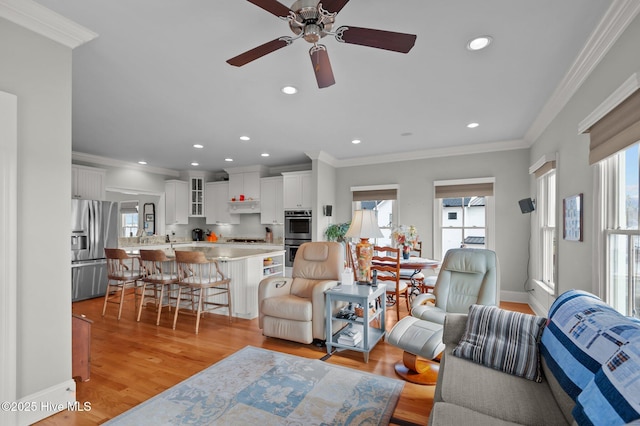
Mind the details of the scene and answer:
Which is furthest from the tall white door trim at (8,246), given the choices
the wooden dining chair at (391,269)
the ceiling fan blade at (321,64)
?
the wooden dining chair at (391,269)

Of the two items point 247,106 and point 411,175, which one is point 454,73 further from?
point 411,175

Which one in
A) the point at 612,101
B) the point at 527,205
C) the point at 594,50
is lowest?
the point at 527,205

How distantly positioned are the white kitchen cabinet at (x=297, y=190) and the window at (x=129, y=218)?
370cm

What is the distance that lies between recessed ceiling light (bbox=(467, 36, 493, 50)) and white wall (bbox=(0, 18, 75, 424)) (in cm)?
288

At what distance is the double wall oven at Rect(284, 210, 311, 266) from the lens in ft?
20.4

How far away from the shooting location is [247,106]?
11.6ft

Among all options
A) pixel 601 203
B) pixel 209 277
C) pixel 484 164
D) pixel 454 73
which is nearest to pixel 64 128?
pixel 209 277

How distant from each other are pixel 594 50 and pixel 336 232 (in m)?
4.42

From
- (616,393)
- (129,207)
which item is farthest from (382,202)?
(129,207)

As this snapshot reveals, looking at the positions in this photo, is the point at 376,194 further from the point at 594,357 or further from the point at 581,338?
the point at 594,357

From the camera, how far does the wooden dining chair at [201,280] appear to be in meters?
3.78

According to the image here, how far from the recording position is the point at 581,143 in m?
2.76

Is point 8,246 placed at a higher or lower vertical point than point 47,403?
higher

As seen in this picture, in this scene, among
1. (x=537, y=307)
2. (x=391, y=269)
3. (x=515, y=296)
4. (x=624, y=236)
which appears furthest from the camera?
(x=515, y=296)
